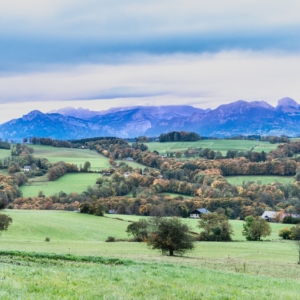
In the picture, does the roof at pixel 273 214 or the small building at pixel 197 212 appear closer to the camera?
the roof at pixel 273 214

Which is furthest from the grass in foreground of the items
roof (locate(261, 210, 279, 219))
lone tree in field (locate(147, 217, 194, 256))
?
roof (locate(261, 210, 279, 219))

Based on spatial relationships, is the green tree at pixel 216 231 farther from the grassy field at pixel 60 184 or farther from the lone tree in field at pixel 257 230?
the grassy field at pixel 60 184

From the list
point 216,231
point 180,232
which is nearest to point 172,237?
point 180,232

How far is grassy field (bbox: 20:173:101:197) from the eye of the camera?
138 m

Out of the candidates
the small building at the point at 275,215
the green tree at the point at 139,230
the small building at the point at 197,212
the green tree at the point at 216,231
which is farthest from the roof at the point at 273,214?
the green tree at the point at 139,230

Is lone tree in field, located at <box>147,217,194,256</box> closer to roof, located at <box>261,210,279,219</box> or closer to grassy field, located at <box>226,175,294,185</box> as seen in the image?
roof, located at <box>261,210,279,219</box>

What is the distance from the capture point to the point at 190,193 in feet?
486

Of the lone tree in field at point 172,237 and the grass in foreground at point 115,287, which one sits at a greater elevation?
the grass in foreground at point 115,287

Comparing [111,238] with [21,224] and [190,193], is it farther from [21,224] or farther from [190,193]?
[190,193]

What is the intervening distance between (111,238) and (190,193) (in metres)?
78.4

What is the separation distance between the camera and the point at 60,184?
15000cm

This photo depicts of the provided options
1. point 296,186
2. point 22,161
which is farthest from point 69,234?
point 22,161

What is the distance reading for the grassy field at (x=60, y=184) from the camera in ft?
454

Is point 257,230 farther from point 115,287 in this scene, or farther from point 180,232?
point 115,287
